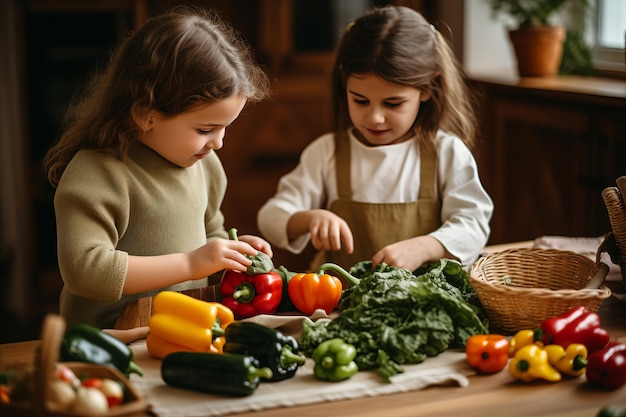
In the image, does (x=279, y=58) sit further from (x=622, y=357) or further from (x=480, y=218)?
(x=622, y=357)

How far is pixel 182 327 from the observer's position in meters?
1.52

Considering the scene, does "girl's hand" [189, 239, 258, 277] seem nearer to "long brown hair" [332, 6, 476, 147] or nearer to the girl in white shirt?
the girl in white shirt

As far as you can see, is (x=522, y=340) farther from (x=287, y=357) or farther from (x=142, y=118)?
(x=142, y=118)

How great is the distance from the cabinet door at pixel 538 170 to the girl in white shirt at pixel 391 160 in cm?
94

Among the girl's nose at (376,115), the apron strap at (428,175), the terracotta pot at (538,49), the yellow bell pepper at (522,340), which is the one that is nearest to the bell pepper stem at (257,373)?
the yellow bell pepper at (522,340)

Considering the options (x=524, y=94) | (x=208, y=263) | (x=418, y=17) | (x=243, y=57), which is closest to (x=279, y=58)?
(x=524, y=94)

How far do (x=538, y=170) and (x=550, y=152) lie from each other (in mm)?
119

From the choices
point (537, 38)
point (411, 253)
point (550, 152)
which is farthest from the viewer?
point (537, 38)


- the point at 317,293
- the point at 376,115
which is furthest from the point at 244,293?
the point at 376,115

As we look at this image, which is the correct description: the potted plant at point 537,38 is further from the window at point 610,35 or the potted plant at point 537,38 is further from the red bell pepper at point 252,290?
the red bell pepper at point 252,290

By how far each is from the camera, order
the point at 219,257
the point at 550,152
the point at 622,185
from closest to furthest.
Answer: the point at 219,257
the point at 622,185
the point at 550,152

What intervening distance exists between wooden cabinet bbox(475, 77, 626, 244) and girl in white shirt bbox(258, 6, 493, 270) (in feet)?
2.69

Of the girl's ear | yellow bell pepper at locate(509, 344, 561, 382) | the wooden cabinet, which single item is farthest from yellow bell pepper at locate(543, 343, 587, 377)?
the wooden cabinet

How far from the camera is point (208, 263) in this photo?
5.65 feet
